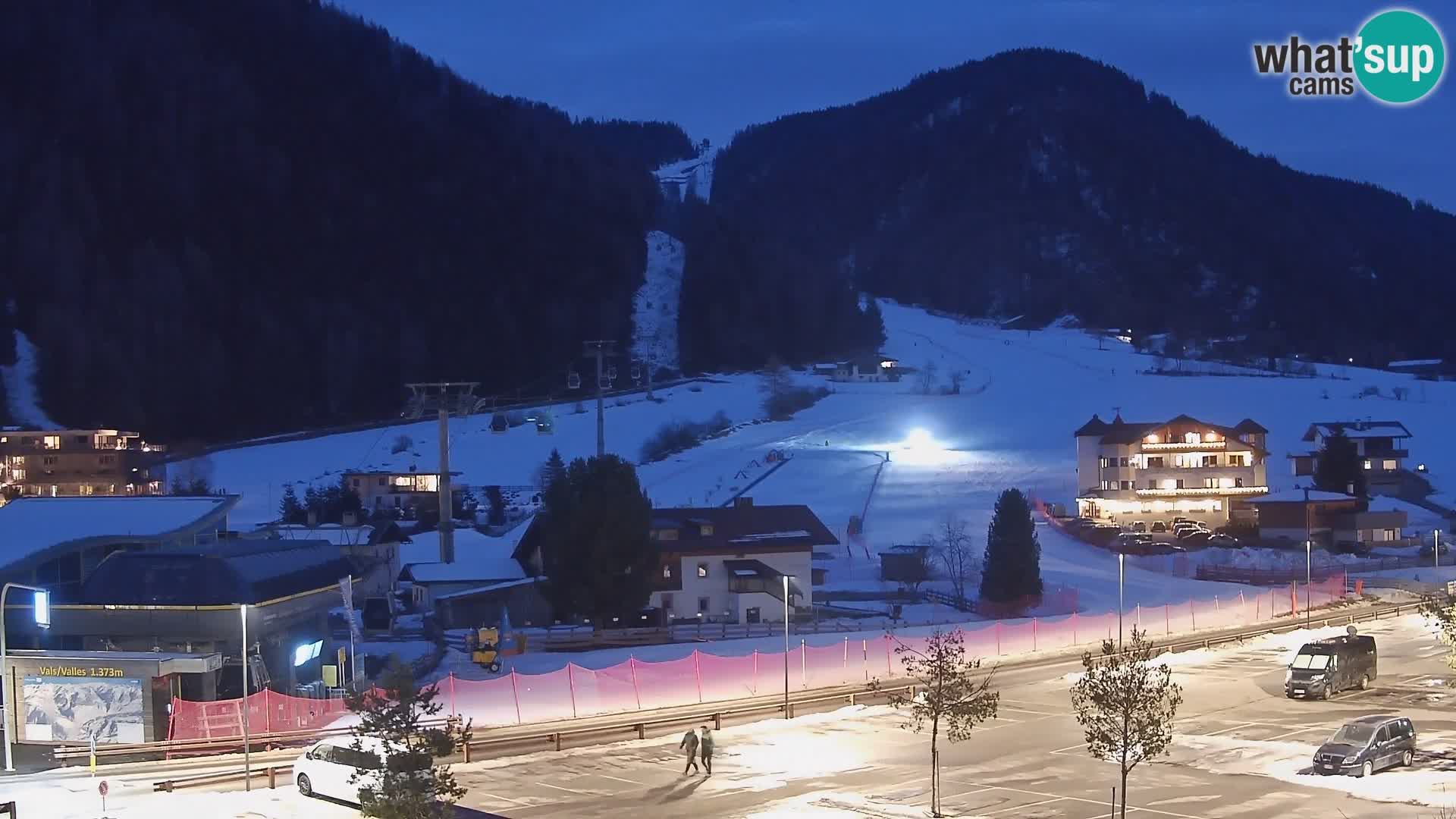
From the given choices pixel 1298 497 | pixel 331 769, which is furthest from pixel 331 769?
pixel 1298 497

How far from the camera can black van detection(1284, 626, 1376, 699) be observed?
29312 millimetres

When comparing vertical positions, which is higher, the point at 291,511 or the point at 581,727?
the point at 291,511

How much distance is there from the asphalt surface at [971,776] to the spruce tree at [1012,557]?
16.1m

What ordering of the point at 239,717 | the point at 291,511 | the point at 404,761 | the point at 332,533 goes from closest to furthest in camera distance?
1. the point at 404,761
2. the point at 239,717
3. the point at 332,533
4. the point at 291,511

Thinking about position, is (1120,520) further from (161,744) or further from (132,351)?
(132,351)

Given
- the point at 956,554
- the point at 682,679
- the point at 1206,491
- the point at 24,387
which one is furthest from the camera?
the point at 24,387

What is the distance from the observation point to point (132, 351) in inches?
4712

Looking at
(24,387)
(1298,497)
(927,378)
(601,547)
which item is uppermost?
(24,387)

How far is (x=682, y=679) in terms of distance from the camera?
31.4 meters

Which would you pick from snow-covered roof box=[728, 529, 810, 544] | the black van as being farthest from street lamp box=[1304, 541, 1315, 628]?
snow-covered roof box=[728, 529, 810, 544]

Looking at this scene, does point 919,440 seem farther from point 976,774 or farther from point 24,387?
point 24,387

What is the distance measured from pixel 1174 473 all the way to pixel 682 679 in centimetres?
4318

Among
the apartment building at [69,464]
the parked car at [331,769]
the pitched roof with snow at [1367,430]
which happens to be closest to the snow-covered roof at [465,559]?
the parked car at [331,769]

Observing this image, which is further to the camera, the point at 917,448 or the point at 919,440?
the point at 919,440
